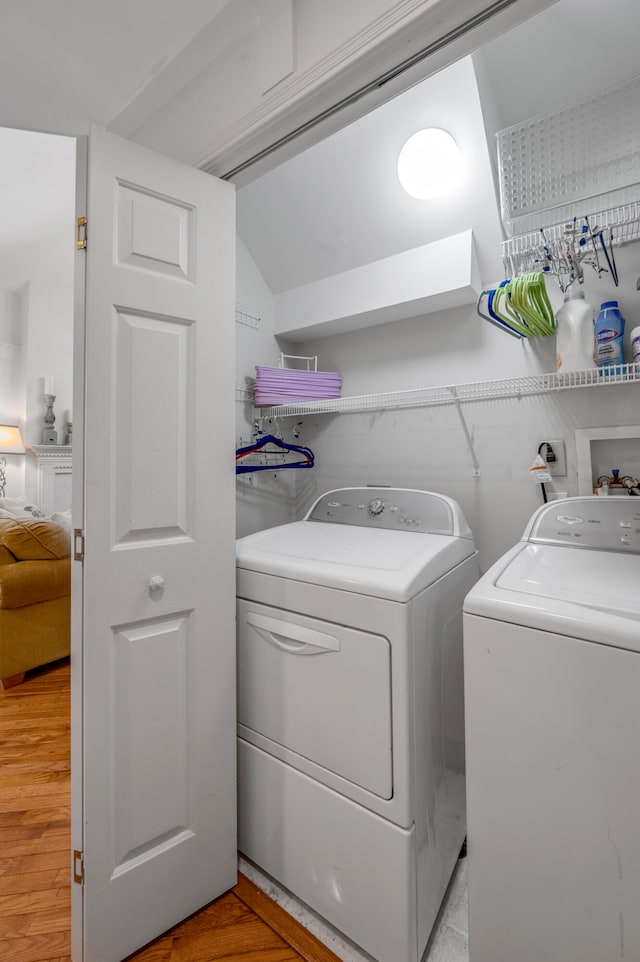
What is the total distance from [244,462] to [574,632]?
5.28 ft

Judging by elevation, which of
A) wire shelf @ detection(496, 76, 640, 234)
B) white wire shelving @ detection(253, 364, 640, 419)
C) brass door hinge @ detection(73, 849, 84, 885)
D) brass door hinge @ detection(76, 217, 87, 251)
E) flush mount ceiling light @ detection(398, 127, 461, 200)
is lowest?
brass door hinge @ detection(73, 849, 84, 885)

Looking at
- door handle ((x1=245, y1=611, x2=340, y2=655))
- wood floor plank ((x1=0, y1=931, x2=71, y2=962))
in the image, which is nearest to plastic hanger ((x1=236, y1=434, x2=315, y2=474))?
door handle ((x1=245, y1=611, x2=340, y2=655))

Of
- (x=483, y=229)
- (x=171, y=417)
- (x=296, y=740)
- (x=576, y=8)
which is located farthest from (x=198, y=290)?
(x=576, y=8)

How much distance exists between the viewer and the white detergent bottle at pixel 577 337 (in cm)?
142

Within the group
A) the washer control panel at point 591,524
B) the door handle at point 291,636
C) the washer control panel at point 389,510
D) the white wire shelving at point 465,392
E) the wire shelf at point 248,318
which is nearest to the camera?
the door handle at point 291,636

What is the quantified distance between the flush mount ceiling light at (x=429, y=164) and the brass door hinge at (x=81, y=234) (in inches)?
50.5

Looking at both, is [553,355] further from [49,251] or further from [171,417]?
[49,251]

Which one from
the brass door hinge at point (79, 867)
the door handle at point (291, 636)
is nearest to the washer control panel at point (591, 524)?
the door handle at point (291, 636)

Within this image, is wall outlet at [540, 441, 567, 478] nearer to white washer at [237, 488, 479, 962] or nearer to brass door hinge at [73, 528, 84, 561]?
white washer at [237, 488, 479, 962]

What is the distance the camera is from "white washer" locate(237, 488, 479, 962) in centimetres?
106

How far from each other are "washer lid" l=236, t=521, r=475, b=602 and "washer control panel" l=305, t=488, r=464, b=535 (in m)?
0.05

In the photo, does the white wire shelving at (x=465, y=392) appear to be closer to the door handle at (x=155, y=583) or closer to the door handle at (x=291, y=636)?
the door handle at (x=291, y=636)

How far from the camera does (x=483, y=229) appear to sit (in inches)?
68.1

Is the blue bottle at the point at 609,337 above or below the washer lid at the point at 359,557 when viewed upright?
above
